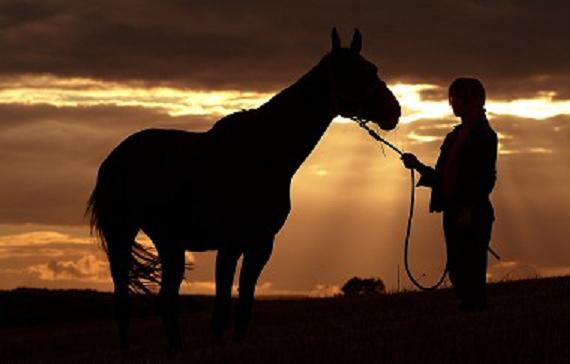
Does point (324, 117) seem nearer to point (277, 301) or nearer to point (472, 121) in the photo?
Answer: point (472, 121)

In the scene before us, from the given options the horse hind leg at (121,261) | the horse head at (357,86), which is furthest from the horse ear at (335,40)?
the horse hind leg at (121,261)

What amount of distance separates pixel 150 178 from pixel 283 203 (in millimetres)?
2555

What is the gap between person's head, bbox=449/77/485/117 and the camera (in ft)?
37.0

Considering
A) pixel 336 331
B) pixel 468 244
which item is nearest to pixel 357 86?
pixel 468 244

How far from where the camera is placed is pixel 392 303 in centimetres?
1855

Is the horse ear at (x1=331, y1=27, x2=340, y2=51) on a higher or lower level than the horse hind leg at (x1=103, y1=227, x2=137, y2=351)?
higher

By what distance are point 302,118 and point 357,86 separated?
75 cm

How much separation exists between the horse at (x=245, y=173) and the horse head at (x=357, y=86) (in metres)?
0.01

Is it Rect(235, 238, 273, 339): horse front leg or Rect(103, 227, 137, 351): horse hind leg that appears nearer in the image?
Rect(235, 238, 273, 339): horse front leg

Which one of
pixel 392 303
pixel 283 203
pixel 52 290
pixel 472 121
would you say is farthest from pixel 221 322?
pixel 52 290

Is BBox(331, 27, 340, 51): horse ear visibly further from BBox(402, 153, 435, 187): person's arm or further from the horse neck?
BBox(402, 153, 435, 187): person's arm

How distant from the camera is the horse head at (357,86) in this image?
11766 mm

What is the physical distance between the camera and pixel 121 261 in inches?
571

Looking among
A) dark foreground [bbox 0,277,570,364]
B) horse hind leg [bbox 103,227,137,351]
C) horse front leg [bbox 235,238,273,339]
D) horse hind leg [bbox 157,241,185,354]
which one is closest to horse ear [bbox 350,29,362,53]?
horse front leg [bbox 235,238,273,339]
